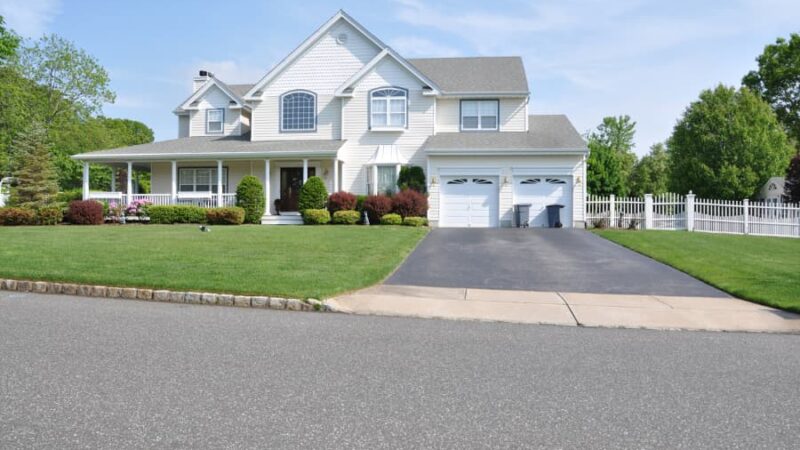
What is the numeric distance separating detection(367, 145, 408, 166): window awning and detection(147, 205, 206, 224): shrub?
310 inches

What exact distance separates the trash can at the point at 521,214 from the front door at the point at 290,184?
1012 cm

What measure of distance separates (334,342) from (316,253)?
7291 mm

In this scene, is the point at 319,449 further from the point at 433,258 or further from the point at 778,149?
the point at 778,149

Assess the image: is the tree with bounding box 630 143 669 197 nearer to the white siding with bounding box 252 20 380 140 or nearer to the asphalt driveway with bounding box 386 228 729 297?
the white siding with bounding box 252 20 380 140

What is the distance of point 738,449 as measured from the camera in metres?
3.64

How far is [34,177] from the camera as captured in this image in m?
25.3

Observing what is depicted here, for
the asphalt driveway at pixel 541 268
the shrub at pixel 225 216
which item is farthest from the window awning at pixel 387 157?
the asphalt driveway at pixel 541 268

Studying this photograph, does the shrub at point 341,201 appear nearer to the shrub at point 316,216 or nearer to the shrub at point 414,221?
the shrub at point 316,216

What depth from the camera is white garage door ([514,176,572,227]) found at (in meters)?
23.7

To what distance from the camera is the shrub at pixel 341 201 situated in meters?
23.6

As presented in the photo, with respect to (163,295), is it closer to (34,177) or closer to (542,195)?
(542,195)

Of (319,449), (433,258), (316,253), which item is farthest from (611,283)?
(319,449)

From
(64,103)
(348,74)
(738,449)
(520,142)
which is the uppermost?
(64,103)

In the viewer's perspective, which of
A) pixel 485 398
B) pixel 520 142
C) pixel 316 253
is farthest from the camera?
pixel 520 142
